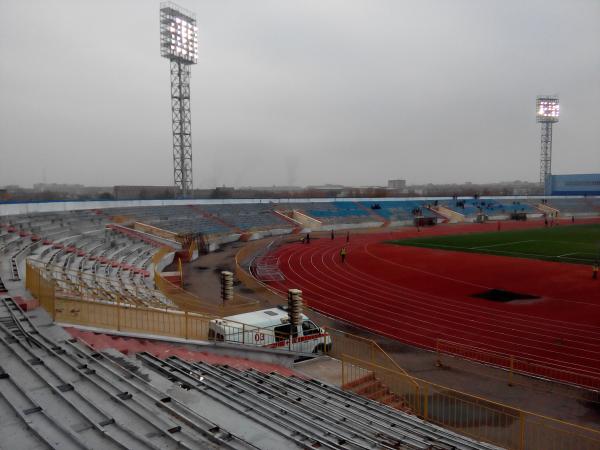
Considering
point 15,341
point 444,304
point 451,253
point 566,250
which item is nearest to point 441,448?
point 15,341

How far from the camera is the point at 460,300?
2202 cm

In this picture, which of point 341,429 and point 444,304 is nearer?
point 341,429

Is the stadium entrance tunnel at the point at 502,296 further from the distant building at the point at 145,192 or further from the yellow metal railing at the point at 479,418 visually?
the distant building at the point at 145,192

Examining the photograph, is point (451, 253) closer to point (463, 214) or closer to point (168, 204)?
point (168, 204)

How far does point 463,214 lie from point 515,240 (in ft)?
94.4

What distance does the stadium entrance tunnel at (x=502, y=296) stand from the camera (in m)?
22.0

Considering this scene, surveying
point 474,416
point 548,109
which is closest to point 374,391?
point 474,416

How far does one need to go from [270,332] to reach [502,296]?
47.7 ft

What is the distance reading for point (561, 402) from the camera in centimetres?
1165

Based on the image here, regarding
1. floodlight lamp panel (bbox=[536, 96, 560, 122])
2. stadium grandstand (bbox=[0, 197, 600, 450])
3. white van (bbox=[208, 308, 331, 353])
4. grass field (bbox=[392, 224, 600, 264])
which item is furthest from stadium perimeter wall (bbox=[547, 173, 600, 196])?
white van (bbox=[208, 308, 331, 353])

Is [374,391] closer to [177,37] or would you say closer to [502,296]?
[502,296]

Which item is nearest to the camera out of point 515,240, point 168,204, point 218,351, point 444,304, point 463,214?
point 218,351

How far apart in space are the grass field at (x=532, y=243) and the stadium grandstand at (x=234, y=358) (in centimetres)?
232

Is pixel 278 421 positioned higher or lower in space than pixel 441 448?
higher
